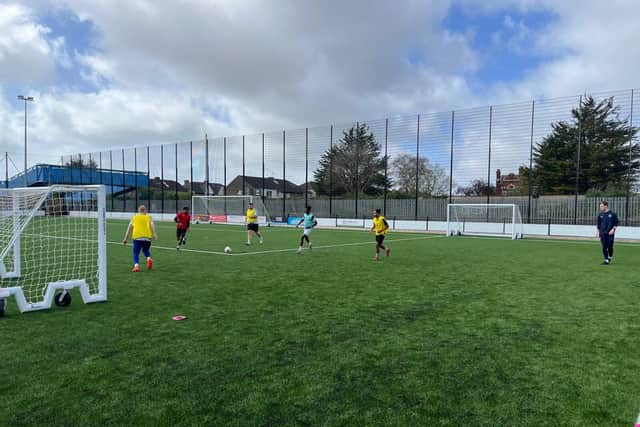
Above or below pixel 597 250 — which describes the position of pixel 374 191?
above

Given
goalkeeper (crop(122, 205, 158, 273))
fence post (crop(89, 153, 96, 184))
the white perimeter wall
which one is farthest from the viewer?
fence post (crop(89, 153, 96, 184))

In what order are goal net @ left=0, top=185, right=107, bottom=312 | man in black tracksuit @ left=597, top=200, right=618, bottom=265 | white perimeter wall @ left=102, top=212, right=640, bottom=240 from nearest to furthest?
goal net @ left=0, top=185, right=107, bottom=312 < man in black tracksuit @ left=597, top=200, right=618, bottom=265 < white perimeter wall @ left=102, top=212, right=640, bottom=240

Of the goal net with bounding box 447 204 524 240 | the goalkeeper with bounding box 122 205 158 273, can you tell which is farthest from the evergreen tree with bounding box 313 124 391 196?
the goalkeeper with bounding box 122 205 158 273

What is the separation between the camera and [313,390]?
3787 millimetres

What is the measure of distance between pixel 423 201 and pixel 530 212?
24.9 ft

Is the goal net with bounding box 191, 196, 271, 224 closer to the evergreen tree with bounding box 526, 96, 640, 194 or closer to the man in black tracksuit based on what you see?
the evergreen tree with bounding box 526, 96, 640, 194

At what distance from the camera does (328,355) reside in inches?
184

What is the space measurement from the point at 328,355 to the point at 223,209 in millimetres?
37761

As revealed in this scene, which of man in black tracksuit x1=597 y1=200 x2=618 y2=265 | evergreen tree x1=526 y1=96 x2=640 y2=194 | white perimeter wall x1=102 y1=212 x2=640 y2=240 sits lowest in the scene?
white perimeter wall x1=102 y1=212 x2=640 y2=240

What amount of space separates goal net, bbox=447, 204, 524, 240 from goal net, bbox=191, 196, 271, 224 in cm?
1722

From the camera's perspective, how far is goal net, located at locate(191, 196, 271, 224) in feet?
127

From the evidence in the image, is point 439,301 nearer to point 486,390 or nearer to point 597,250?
point 486,390

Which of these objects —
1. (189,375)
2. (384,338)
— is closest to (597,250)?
(384,338)

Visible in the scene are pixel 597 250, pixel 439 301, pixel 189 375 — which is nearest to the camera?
pixel 189 375
